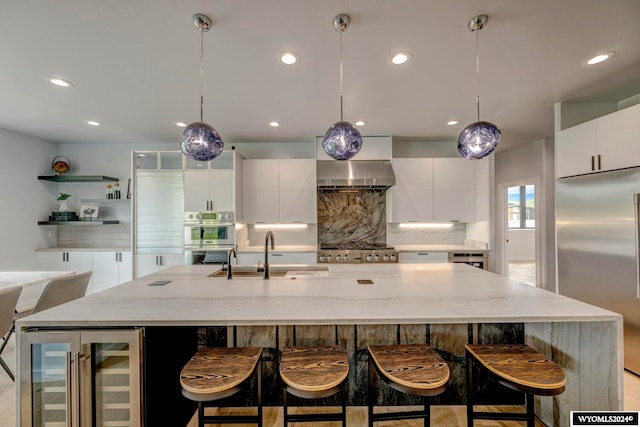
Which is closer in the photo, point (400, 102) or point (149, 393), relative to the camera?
point (149, 393)

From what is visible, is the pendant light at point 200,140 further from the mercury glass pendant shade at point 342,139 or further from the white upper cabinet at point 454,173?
the white upper cabinet at point 454,173

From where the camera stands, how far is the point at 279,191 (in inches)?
178

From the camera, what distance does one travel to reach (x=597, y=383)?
146 cm

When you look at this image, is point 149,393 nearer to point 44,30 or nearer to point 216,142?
point 216,142

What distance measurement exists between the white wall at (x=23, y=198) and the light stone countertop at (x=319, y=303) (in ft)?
12.8

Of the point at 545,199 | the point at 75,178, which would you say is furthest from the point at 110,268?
the point at 545,199

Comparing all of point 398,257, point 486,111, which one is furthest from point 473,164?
point 398,257

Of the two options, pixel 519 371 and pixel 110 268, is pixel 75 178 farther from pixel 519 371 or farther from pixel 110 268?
pixel 519 371

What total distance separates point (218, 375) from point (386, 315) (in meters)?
0.85

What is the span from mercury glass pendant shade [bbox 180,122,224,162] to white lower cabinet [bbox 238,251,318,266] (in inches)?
94.3

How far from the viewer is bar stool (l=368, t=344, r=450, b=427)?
1263 millimetres

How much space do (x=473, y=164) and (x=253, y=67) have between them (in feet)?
12.3

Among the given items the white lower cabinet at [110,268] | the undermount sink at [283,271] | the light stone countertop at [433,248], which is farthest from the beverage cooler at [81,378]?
the light stone countertop at [433,248]

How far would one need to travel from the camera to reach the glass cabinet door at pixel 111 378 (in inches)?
53.2
